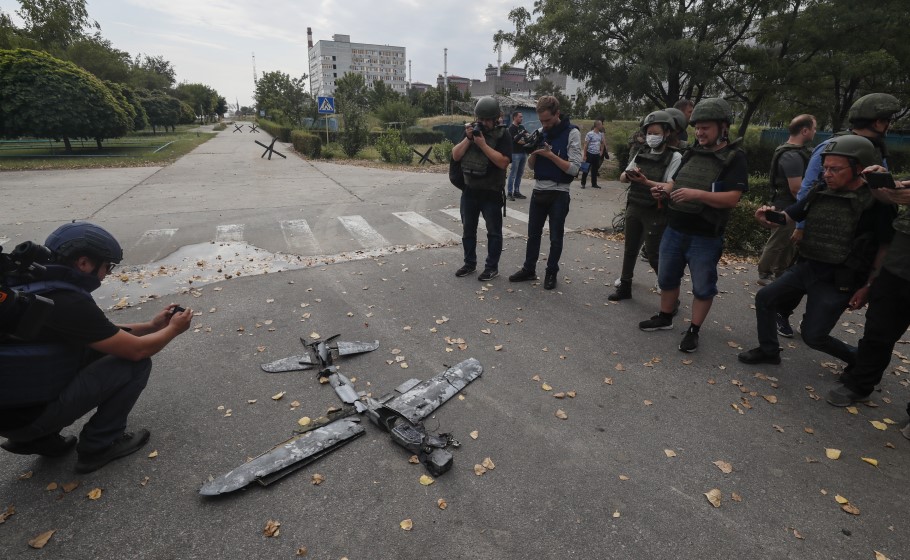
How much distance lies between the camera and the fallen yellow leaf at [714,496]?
252cm

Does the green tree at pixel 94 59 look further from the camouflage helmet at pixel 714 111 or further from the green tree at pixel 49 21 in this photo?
the camouflage helmet at pixel 714 111

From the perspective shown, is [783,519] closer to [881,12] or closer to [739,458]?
[739,458]

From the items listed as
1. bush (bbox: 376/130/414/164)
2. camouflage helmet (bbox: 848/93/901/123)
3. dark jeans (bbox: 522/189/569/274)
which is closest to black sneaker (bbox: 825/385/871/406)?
camouflage helmet (bbox: 848/93/901/123)

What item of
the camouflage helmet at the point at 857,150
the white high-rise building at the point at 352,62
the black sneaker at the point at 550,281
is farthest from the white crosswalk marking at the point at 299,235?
the white high-rise building at the point at 352,62

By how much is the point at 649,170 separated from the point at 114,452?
193 inches

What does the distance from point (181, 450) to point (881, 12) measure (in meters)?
17.2

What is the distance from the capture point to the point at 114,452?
9.05 ft

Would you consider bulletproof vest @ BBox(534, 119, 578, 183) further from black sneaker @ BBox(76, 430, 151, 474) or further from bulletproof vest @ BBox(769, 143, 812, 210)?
black sneaker @ BBox(76, 430, 151, 474)

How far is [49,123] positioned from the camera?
19.5 metres

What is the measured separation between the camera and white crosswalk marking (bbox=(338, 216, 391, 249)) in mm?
7738

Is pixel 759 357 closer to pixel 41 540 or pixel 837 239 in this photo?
pixel 837 239

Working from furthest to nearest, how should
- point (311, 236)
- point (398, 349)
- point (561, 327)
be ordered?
point (311, 236)
point (561, 327)
point (398, 349)

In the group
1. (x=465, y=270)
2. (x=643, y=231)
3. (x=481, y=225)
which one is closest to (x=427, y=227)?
(x=481, y=225)

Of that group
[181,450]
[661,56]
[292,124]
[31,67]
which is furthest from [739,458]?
[292,124]
